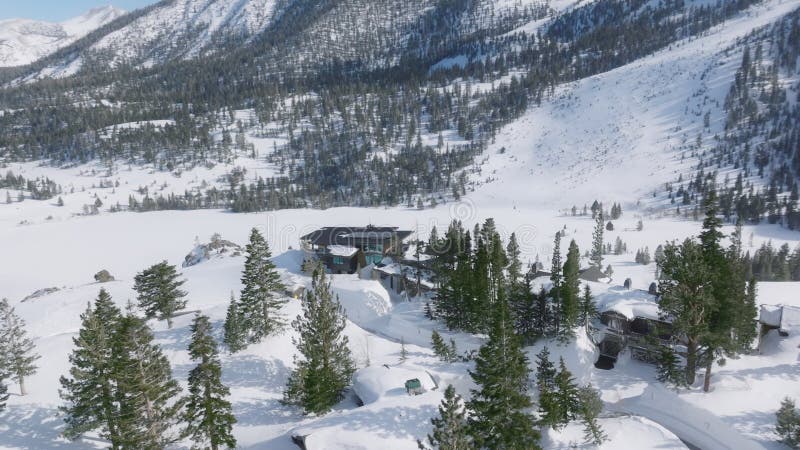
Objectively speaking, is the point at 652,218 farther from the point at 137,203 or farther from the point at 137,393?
the point at 137,203

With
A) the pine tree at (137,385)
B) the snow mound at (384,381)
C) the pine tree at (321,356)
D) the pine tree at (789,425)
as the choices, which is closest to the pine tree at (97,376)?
the pine tree at (137,385)

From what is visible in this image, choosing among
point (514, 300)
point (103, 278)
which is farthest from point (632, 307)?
point (103, 278)

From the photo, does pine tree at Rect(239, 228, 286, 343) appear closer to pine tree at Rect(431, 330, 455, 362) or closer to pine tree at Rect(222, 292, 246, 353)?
pine tree at Rect(222, 292, 246, 353)

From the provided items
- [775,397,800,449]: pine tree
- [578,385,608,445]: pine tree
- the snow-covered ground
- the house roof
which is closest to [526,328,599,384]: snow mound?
the snow-covered ground

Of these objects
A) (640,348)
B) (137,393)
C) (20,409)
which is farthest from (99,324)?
(640,348)

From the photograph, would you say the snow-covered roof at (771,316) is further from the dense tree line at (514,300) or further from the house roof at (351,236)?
the house roof at (351,236)

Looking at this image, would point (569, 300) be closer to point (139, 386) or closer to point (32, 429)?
point (139, 386)
